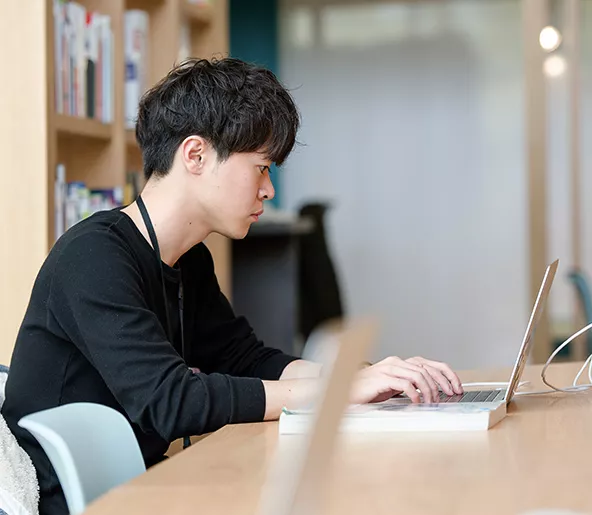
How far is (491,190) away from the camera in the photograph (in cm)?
602

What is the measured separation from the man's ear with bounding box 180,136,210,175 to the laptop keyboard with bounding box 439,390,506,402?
1.83 feet

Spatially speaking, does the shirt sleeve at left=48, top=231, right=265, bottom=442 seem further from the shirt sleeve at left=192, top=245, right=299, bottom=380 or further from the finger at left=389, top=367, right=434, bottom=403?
the shirt sleeve at left=192, top=245, right=299, bottom=380

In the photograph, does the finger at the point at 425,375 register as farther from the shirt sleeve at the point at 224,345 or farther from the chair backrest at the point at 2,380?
the chair backrest at the point at 2,380

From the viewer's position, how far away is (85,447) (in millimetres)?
1049

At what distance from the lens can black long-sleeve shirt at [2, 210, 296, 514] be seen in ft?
4.46

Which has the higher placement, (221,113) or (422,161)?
(422,161)

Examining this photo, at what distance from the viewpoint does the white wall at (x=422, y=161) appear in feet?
19.7

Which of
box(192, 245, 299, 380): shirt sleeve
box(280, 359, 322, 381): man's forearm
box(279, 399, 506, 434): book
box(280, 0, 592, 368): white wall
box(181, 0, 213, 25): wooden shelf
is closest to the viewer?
box(279, 399, 506, 434): book

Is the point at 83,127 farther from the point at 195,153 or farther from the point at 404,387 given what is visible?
the point at 404,387

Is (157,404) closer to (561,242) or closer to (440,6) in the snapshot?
(561,242)

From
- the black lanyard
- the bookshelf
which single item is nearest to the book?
the black lanyard

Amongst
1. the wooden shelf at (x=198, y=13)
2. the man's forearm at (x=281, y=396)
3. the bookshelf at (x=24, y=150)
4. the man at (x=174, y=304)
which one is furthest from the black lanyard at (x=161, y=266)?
the wooden shelf at (x=198, y=13)

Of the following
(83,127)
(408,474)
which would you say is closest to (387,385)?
(408,474)

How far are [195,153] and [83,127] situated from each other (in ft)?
3.65
